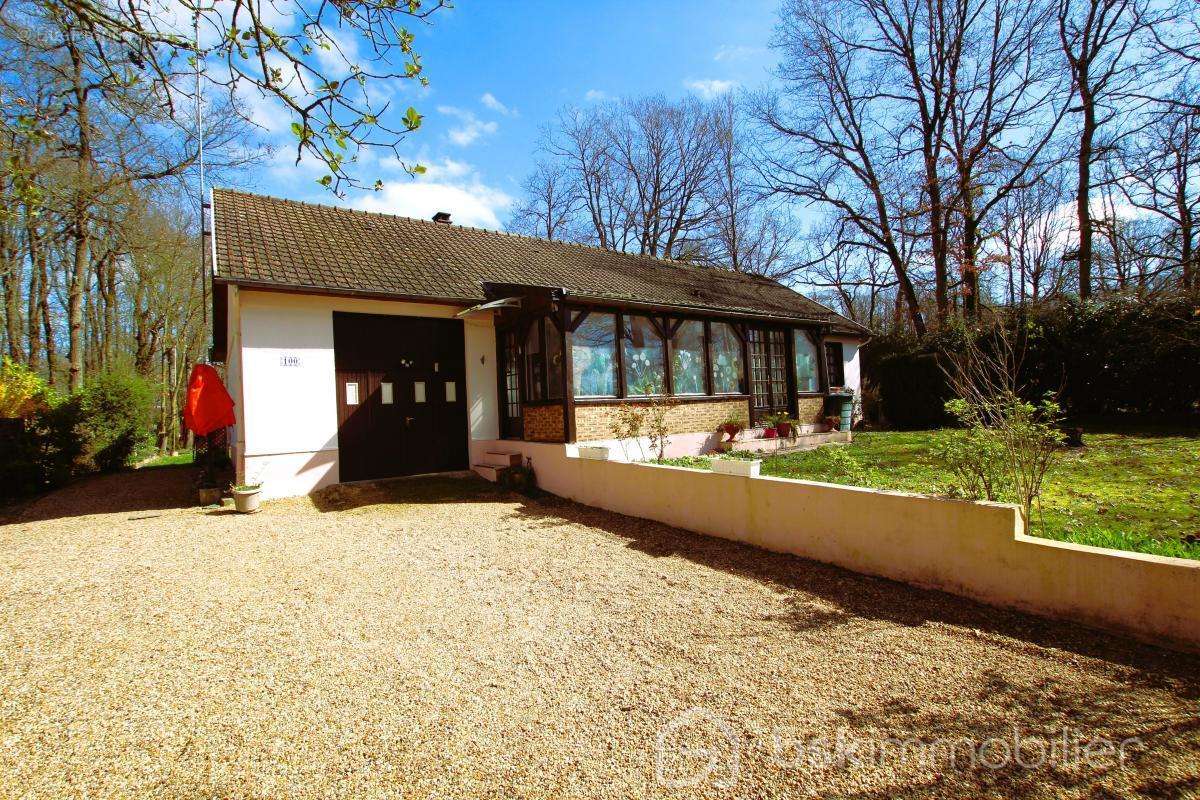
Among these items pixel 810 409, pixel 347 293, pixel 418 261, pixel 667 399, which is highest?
pixel 418 261

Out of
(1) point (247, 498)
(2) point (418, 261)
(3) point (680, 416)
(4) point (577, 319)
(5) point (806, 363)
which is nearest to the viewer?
(1) point (247, 498)

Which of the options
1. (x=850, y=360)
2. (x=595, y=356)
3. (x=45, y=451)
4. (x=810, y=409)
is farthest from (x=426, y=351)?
(x=850, y=360)

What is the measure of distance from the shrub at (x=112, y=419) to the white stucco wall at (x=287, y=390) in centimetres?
690

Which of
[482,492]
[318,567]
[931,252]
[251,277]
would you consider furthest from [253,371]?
[931,252]

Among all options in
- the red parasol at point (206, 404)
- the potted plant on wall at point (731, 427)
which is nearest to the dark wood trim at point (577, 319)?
the potted plant on wall at point (731, 427)

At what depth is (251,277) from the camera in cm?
824

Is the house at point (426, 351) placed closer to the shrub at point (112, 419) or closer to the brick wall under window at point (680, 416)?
the brick wall under window at point (680, 416)

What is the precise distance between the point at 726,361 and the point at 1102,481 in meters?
6.44

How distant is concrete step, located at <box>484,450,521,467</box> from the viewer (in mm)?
9609

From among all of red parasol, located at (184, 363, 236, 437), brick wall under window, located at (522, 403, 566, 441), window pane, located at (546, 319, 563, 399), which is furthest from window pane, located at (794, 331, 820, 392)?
red parasol, located at (184, 363, 236, 437)

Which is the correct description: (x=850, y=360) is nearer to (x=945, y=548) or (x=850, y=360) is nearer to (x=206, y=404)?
(x=945, y=548)

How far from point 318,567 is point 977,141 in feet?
76.0

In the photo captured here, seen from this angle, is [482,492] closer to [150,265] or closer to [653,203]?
[150,265]

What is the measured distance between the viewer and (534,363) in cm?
1000
